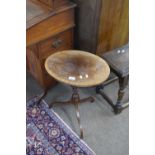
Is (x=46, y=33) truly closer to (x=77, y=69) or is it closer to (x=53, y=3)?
(x=53, y=3)

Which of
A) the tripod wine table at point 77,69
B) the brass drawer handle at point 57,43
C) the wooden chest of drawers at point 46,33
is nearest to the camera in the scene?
the tripod wine table at point 77,69

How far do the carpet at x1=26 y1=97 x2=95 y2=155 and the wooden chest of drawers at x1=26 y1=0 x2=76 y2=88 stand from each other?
284 mm

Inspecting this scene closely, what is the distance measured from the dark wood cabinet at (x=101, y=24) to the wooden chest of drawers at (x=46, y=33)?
80 mm

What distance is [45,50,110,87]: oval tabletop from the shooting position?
56.3 inches

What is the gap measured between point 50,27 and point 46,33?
0.19 feet

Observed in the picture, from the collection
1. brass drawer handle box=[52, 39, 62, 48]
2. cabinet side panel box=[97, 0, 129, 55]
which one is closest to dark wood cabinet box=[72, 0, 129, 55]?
cabinet side panel box=[97, 0, 129, 55]

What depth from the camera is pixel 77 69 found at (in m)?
1.52

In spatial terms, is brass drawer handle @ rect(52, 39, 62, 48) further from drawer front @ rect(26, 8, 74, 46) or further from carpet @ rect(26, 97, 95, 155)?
carpet @ rect(26, 97, 95, 155)

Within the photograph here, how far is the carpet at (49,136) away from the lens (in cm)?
160

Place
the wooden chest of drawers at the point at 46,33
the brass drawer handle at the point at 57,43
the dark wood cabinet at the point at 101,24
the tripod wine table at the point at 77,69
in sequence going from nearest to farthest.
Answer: the tripod wine table at the point at 77,69, the wooden chest of drawers at the point at 46,33, the dark wood cabinet at the point at 101,24, the brass drawer handle at the point at 57,43

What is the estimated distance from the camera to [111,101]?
6.25 feet

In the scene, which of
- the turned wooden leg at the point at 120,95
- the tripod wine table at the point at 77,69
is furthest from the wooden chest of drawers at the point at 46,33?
the turned wooden leg at the point at 120,95

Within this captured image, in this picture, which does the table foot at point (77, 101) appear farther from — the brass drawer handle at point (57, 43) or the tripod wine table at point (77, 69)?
the brass drawer handle at point (57, 43)
